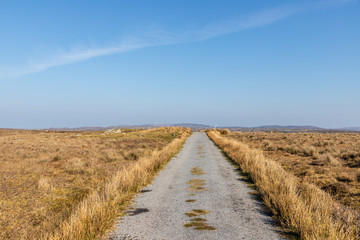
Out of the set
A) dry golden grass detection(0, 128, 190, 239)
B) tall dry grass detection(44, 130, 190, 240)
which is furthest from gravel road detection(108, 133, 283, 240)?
dry golden grass detection(0, 128, 190, 239)

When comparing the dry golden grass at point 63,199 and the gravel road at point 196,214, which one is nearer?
the gravel road at point 196,214

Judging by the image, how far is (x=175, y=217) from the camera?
557 centimetres

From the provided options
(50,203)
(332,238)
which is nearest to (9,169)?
(50,203)

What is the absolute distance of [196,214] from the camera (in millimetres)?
5750

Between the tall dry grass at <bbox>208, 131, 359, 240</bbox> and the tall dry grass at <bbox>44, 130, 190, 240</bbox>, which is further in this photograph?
the tall dry grass at <bbox>44, 130, 190, 240</bbox>

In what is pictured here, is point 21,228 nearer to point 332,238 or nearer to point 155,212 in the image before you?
point 155,212

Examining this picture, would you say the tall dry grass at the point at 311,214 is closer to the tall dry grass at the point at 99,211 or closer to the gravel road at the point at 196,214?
the gravel road at the point at 196,214

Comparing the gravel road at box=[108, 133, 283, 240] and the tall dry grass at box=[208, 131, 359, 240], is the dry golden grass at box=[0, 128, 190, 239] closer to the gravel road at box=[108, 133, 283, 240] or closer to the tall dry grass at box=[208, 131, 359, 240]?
the gravel road at box=[108, 133, 283, 240]

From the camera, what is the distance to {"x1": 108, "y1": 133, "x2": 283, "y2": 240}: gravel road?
4.67 m

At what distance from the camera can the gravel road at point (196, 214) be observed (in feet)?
15.3

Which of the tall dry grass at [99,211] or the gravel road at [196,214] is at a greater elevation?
the tall dry grass at [99,211]

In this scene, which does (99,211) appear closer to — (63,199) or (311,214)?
(63,199)

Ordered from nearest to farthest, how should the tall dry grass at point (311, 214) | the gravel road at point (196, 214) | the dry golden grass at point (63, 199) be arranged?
1. the tall dry grass at point (311, 214)
2. the gravel road at point (196, 214)
3. the dry golden grass at point (63, 199)

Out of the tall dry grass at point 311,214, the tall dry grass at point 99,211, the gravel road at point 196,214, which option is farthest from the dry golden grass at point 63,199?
the tall dry grass at point 311,214
